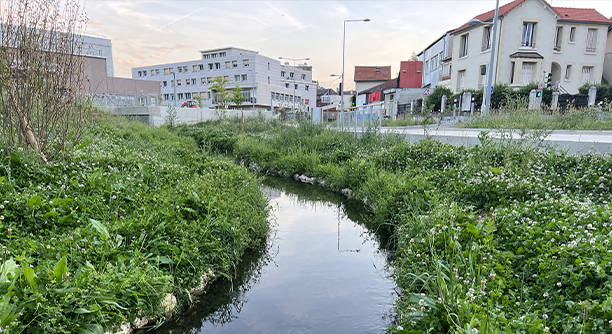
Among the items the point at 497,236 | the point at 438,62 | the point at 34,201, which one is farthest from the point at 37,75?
the point at 438,62

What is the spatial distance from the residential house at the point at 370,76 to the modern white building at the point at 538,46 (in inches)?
1122

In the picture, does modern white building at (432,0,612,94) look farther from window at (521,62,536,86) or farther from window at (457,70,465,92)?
window at (457,70,465,92)

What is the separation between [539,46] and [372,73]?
34.1 meters

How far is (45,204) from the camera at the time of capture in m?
3.83

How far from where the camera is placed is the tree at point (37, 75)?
5.12 metres

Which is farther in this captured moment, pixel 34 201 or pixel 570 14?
pixel 570 14

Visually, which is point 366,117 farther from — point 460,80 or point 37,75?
point 460,80

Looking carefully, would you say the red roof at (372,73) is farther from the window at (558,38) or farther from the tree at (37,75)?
the tree at (37,75)

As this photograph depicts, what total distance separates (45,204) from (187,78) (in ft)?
234

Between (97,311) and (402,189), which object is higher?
(402,189)

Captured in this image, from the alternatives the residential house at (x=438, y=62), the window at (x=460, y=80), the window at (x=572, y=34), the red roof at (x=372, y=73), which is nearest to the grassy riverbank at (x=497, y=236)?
the window at (x=460, y=80)

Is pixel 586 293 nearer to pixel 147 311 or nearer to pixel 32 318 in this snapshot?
pixel 147 311

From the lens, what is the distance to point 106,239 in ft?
11.4

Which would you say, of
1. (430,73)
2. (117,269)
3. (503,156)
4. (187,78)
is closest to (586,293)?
(117,269)
